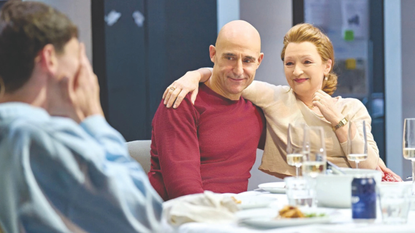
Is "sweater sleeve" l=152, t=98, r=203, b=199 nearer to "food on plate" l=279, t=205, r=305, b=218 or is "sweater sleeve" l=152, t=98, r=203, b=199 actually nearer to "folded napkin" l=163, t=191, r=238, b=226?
"folded napkin" l=163, t=191, r=238, b=226

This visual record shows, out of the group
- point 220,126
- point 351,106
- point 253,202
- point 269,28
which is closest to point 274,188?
point 253,202

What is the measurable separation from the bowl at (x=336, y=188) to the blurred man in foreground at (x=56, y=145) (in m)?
0.67

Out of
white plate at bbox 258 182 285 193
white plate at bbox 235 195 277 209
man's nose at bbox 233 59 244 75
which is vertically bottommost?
white plate at bbox 258 182 285 193

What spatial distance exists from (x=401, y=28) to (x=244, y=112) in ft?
10.5

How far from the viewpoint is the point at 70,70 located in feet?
3.89

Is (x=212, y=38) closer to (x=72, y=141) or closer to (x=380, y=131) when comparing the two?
(x=380, y=131)

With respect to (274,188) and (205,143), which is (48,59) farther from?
(205,143)

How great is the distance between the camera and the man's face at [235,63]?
96.2 inches

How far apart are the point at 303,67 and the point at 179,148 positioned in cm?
78

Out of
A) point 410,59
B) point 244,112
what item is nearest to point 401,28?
point 410,59

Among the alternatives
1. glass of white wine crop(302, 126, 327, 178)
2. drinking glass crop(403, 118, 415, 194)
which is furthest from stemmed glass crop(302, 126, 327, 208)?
drinking glass crop(403, 118, 415, 194)

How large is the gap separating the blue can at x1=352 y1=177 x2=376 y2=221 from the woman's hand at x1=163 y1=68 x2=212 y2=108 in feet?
3.60

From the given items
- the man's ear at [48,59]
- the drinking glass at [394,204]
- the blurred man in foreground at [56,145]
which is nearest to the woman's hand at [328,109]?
the drinking glass at [394,204]

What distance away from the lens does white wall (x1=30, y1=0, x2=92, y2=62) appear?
151 inches
